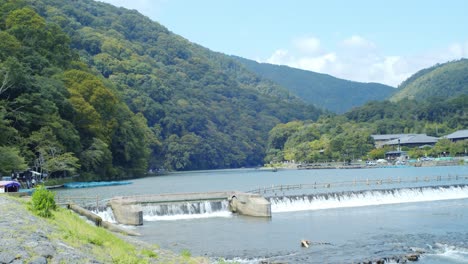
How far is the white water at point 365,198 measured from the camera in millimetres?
43594

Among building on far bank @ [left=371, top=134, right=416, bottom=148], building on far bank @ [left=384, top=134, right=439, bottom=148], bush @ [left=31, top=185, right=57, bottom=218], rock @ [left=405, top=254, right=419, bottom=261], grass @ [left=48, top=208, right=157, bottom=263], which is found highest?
building on far bank @ [left=371, top=134, right=416, bottom=148]

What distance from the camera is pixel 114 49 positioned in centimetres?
16288

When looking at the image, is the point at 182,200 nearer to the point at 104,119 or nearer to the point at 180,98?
the point at 104,119

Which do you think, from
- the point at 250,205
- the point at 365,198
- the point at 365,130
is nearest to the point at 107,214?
the point at 250,205

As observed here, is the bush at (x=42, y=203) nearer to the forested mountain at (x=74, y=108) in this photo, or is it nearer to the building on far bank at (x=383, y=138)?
the forested mountain at (x=74, y=108)

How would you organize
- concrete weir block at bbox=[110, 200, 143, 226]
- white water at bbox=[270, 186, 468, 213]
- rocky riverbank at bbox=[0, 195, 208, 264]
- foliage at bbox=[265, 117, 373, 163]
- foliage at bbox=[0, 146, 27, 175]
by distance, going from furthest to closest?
1. foliage at bbox=[265, 117, 373, 163]
2. foliage at bbox=[0, 146, 27, 175]
3. white water at bbox=[270, 186, 468, 213]
4. concrete weir block at bbox=[110, 200, 143, 226]
5. rocky riverbank at bbox=[0, 195, 208, 264]

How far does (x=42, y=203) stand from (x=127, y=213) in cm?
1743

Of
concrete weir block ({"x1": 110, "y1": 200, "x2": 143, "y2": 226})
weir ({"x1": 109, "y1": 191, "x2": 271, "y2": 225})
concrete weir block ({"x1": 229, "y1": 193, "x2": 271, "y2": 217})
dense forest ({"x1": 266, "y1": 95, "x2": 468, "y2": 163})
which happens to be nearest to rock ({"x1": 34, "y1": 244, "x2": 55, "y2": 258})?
concrete weir block ({"x1": 110, "y1": 200, "x2": 143, "y2": 226})

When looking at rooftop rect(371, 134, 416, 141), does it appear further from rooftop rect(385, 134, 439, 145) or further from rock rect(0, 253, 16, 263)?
rock rect(0, 253, 16, 263)

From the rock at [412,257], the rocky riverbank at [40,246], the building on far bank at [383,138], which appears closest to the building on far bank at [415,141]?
the building on far bank at [383,138]

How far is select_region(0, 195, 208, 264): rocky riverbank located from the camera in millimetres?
12984

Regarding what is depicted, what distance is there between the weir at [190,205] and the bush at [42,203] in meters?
16.9

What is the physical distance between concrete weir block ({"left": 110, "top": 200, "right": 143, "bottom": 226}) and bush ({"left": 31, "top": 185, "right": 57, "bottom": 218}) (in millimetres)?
16049

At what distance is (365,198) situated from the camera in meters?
48.2
